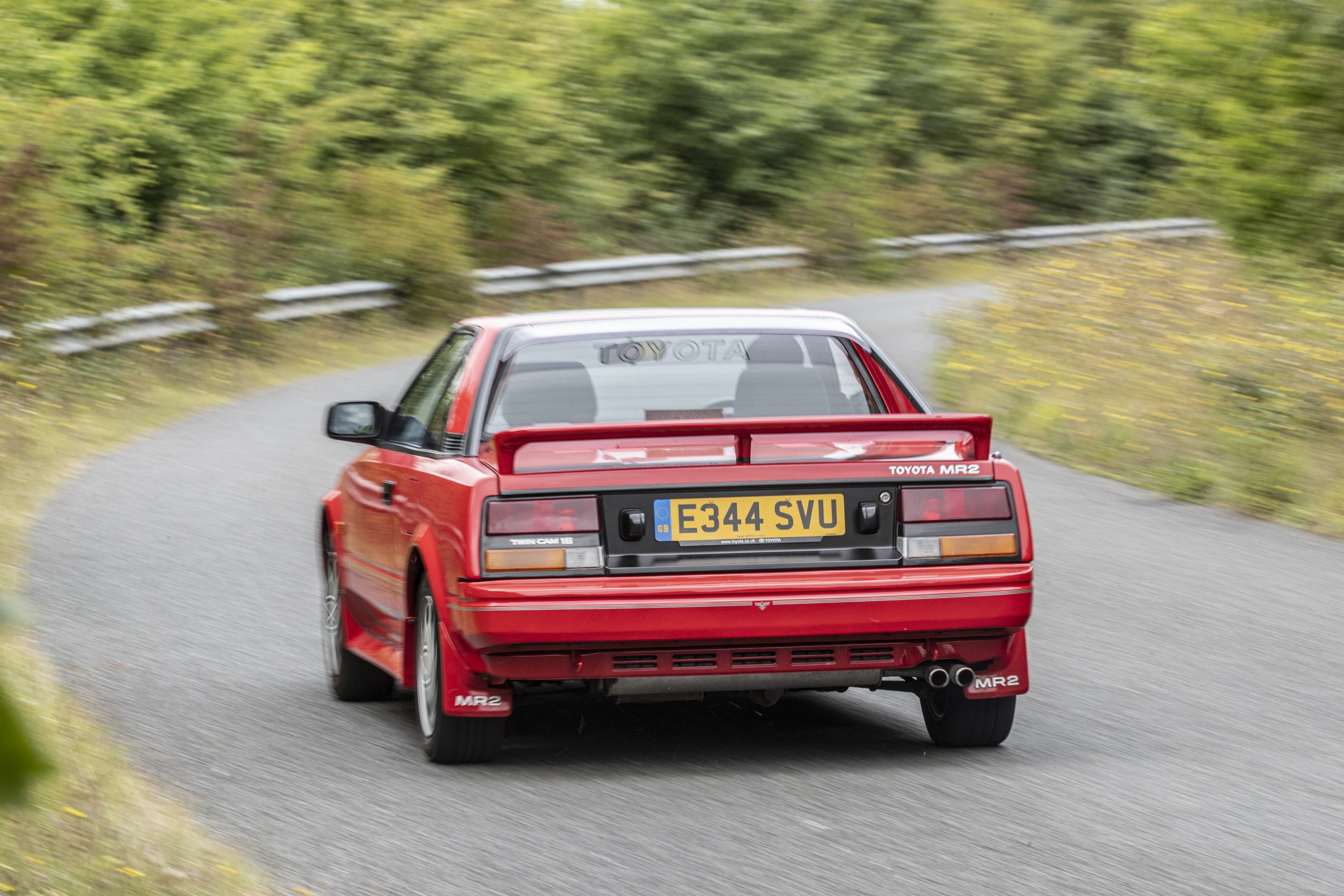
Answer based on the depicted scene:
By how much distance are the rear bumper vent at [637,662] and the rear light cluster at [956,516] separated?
77 centimetres

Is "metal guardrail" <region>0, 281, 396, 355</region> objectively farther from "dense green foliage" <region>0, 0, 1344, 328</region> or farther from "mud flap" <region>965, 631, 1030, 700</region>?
"mud flap" <region>965, 631, 1030, 700</region>

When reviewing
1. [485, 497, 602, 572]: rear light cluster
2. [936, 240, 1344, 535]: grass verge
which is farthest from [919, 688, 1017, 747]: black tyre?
[936, 240, 1344, 535]: grass verge

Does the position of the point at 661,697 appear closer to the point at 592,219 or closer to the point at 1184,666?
the point at 1184,666

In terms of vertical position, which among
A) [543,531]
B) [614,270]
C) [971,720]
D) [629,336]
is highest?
[629,336]

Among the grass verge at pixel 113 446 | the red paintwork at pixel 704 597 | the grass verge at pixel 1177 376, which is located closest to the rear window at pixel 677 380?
the red paintwork at pixel 704 597

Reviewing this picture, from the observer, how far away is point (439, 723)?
18.7 ft

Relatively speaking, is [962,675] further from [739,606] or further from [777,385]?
[777,385]

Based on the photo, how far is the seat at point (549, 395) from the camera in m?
6.09

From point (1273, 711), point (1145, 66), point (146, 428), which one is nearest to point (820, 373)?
point (1273, 711)

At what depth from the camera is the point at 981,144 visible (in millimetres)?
44969

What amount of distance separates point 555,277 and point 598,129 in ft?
33.5

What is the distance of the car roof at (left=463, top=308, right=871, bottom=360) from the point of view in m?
6.28

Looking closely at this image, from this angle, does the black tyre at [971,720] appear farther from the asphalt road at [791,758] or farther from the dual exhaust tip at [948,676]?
the dual exhaust tip at [948,676]

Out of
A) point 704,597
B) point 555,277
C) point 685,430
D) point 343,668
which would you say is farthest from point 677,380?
point 555,277
